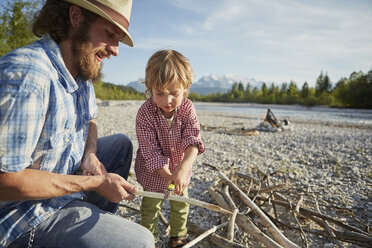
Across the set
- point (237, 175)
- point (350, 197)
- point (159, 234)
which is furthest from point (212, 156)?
point (159, 234)

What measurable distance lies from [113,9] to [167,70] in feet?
2.41

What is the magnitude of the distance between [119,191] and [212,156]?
16.6ft

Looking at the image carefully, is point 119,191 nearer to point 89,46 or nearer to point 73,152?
point 73,152

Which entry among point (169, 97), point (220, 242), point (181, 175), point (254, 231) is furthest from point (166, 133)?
point (254, 231)

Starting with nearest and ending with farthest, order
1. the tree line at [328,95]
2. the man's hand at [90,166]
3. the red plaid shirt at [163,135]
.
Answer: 1. the man's hand at [90,166]
2. the red plaid shirt at [163,135]
3. the tree line at [328,95]

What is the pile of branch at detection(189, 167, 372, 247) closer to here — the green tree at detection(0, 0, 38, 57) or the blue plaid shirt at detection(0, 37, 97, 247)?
the blue plaid shirt at detection(0, 37, 97, 247)

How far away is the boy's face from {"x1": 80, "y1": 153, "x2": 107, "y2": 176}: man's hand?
2.83 ft

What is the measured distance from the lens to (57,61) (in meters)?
1.87

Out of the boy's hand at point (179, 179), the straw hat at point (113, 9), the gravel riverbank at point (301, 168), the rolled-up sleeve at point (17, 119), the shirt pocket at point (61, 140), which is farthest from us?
the gravel riverbank at point (301, 168)

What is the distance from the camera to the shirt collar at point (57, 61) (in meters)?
1.86

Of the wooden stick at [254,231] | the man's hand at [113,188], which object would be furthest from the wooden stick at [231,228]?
the man's hand at [113,188]

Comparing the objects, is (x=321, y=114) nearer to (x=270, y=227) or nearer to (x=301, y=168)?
(x=301, y=168)

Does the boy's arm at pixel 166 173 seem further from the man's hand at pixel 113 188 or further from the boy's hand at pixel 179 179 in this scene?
the man's hand at pixel 113 188

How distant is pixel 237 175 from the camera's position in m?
4.18
